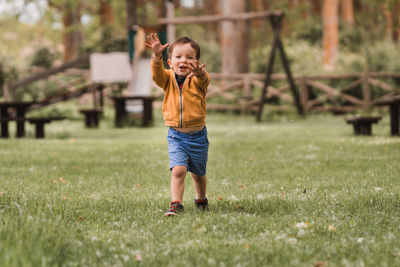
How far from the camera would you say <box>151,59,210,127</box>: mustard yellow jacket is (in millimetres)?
4988

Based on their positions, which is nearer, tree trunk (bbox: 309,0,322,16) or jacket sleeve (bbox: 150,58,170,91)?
jacket sleeve (bbox: 150,58,170,91)

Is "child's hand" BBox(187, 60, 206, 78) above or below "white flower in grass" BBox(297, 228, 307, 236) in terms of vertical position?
above

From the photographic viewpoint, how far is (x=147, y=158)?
9469mm

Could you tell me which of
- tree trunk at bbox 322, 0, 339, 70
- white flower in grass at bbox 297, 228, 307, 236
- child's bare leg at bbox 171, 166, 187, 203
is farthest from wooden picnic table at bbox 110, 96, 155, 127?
tree trunk at bbox 322, 0, 339, 70

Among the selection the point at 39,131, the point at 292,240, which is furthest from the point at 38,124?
the point at 292,240

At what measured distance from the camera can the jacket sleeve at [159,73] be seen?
490 cm

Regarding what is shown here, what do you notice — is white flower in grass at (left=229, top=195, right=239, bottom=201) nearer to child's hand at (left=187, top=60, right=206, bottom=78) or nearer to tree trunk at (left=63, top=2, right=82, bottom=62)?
child's hand at (left=187, top=60, right=206, bottom=78)

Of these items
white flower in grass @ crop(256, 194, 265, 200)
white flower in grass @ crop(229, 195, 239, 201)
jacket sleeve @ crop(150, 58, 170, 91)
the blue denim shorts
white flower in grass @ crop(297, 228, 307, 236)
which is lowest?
white flower in grass @ crop(229, 195, 239, 201)

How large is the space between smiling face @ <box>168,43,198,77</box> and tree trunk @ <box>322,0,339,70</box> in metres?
24.7

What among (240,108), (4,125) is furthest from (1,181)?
→ (240,108)

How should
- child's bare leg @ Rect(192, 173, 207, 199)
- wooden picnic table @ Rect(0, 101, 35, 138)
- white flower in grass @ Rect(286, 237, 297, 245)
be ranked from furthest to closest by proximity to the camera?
wooden picnic table @ Rect(0, 101, 35, 138) → child's bare leg @ Rect(192, 173, 207, 199) → white flower in grass @ Rect(286, 237, 297, 245)

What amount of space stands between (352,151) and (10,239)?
714 cm

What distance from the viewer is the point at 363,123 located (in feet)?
41.9

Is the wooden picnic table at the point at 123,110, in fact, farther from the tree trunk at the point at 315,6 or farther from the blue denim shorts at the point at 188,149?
the tree trunk at the point at 315,6
